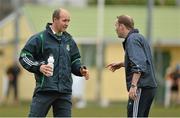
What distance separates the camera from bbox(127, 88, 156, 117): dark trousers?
12.8 m

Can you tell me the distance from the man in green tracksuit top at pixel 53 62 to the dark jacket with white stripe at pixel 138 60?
87 cm

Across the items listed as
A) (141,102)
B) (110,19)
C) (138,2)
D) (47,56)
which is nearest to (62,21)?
(47,56)

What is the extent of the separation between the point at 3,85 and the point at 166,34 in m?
8.89

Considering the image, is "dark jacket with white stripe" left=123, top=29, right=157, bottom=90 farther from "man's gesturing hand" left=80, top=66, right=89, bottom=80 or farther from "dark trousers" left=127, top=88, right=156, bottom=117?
"man's gesturing hand" left=80, top=66, right=89, bottom=80

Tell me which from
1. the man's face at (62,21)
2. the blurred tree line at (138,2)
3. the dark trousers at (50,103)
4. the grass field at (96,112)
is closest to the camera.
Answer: the man's face at (62,21)

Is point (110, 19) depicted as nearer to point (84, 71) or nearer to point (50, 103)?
point (84, 71)

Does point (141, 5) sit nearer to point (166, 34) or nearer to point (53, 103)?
point (166, 34)

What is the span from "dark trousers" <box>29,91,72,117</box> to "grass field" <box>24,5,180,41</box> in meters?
31.1

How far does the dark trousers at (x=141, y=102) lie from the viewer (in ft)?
42.0

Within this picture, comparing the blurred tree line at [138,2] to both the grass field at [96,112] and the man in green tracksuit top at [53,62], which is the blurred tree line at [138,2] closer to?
the grass field at [96,112]

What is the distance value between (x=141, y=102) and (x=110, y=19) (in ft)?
105

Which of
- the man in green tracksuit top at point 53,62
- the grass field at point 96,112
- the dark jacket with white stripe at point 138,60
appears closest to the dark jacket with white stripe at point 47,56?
the man in green tracksuit top at point 53,62

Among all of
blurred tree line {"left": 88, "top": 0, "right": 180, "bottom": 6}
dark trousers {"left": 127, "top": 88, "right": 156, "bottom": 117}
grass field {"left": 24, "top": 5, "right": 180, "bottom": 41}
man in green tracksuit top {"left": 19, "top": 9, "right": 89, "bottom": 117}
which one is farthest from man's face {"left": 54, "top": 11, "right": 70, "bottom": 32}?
blurred tree line {"left": 88, "top": 0, "right": 180, "bottom": 6}

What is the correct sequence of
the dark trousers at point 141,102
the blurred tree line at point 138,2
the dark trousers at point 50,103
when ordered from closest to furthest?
the dark trousers at point 50,103 < the dark trousers at point 141,102 < the blurred tree line at point 138,2
